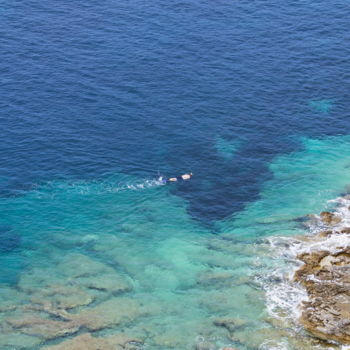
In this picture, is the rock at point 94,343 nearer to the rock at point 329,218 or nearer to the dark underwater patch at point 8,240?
the dark underwater patch at point 8,240

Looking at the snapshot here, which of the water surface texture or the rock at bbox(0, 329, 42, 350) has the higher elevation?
the water surface texture

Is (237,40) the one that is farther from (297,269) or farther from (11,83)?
(297,269)

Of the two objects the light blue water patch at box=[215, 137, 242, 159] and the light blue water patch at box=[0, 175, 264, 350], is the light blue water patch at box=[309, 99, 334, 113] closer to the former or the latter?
the light blue water patch at box=[215, 137, 242, 159]

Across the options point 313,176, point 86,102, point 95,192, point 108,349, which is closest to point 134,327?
point 108,349

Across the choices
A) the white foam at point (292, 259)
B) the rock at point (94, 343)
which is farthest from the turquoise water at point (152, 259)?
the rock at point (94, 343)

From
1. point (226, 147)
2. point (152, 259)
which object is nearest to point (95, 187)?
point (152, 259)

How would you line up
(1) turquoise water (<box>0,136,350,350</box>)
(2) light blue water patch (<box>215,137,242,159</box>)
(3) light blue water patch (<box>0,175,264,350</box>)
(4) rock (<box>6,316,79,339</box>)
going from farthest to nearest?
(2) light blue water patch (<box>215,137,242,159</box>), (3) light blue water patch (<box>0,175,264,350</box>), (1) turquoise water (<box>0,136,350,350</box>), (4) rock (<box>6,316,79,339</box>)

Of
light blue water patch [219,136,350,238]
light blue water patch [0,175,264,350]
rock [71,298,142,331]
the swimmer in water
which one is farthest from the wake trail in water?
rock [71,298,142,331]
